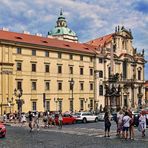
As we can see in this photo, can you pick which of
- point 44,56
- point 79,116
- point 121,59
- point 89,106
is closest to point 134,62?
point 121,59

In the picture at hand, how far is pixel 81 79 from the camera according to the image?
259 feet

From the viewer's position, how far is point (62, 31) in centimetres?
12138

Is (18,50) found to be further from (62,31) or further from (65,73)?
(62,31)

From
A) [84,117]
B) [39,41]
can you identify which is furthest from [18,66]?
[84,117]

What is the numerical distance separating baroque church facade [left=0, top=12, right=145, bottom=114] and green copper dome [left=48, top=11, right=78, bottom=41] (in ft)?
81.9

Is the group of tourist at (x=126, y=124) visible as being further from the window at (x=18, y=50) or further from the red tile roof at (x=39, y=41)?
the window at (x=18, y=50)

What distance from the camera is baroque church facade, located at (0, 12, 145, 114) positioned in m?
64.9

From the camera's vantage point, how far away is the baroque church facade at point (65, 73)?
6494 cm

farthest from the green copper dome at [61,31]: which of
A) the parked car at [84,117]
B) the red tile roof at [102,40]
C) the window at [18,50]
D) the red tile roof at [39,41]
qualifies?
the parked car at [84,117]

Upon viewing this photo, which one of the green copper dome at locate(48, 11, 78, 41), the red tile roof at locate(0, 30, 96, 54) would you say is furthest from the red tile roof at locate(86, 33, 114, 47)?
the green copper dome at locate(48, 11, 78, 41)

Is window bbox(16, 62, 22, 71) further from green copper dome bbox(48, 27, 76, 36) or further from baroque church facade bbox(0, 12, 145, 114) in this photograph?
green copper dome bbox(48, 27, 76, 36)

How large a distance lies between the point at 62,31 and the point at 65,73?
47.7m

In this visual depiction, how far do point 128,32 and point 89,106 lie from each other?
24.4 m

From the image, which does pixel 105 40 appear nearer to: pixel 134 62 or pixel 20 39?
pixel 134 62
